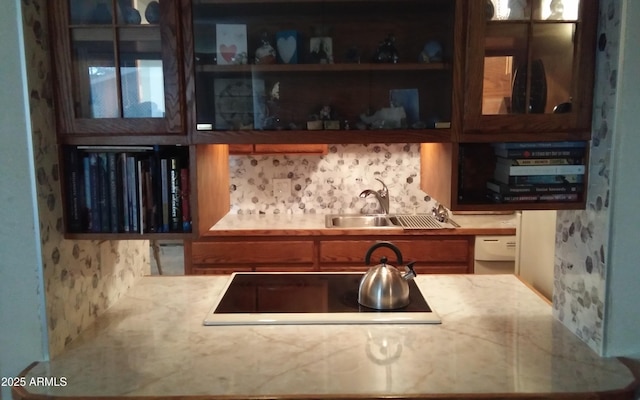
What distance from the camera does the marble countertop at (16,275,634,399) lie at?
4.13ft

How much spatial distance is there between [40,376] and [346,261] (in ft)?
6.69

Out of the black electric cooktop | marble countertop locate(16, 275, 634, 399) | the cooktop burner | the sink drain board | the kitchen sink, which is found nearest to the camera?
marble countertop locate(16, 275, 634, 399)

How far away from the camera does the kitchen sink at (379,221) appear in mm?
3325

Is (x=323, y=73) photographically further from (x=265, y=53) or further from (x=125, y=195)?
(x=125, y=195)

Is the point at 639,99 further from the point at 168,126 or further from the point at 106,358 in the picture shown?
the point at 106,358

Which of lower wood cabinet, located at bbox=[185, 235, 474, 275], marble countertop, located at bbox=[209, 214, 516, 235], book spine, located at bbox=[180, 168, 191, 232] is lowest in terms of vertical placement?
lower wood cabinet, located at bbox=[185, 235, 474, 275]

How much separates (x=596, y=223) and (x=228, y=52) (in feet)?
4.00

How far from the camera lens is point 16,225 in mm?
1359

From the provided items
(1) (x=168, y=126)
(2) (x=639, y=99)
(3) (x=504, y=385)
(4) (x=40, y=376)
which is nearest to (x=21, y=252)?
(4) (x=40, y=376)

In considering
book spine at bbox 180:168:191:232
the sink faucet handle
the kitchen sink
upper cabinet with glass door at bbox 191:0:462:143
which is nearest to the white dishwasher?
the kitchen sink

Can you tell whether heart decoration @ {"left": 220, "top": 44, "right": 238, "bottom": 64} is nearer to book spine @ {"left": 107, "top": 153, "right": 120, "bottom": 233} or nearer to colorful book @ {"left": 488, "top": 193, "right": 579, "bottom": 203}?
book spine @ {"left": 107, "top": 153, "right": 120, "bottom": 233}

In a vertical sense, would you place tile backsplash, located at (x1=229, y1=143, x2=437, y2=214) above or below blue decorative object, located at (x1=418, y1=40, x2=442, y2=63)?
below

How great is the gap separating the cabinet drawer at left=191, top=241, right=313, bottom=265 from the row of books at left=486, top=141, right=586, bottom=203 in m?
1.78

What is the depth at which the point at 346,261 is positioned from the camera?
10.3 ft
